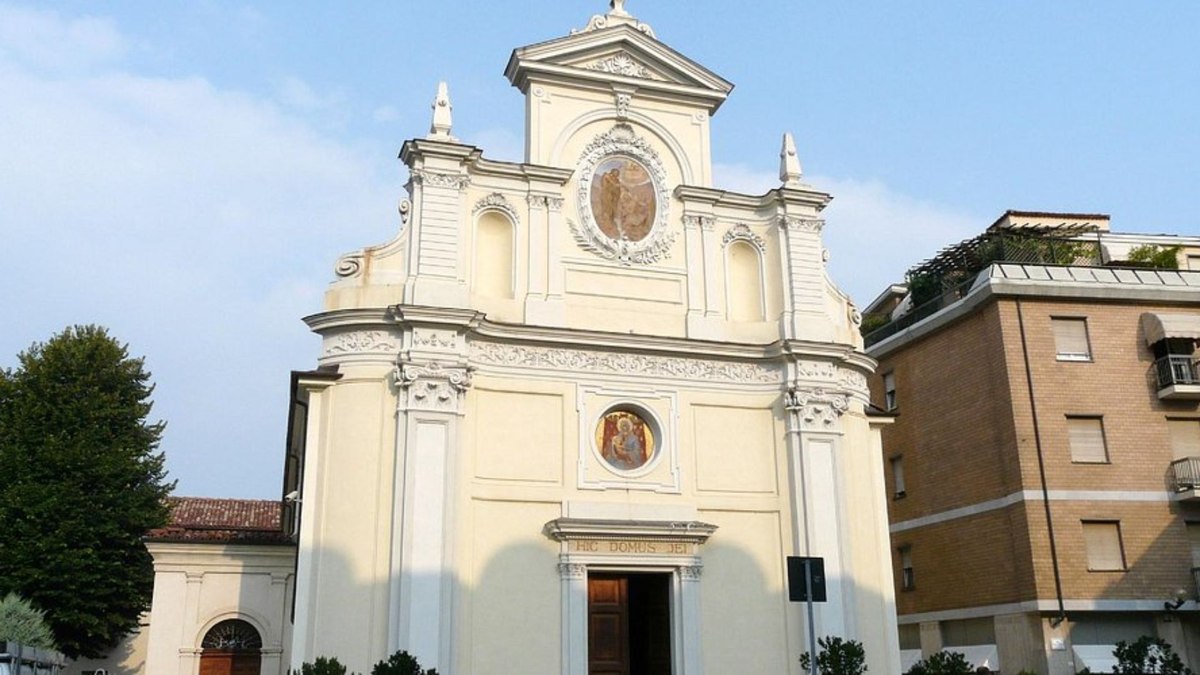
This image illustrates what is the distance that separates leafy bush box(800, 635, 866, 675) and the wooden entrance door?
1139 cm

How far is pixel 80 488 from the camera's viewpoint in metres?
28.3

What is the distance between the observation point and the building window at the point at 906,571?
29484mm

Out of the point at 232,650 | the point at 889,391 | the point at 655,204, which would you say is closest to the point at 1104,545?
the point at 889,391

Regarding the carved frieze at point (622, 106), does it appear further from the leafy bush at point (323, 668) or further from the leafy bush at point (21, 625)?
the leafy bush at point (21, 625)

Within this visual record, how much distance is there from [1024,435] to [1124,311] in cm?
472

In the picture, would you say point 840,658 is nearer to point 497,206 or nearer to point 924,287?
point 497,206

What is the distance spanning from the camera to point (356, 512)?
59.8 ft

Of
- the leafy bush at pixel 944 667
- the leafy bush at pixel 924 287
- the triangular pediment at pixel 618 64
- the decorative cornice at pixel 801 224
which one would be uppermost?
the triangular pediment at pixel 618 64

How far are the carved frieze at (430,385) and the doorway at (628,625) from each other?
426cm

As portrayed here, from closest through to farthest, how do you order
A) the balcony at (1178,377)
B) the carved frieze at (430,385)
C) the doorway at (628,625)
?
the carved frieze at (430,385)
the doorway at (628,625)
the balcony at (1178,377)

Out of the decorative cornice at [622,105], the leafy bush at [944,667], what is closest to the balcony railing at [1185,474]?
the leafy bush at [944,667]

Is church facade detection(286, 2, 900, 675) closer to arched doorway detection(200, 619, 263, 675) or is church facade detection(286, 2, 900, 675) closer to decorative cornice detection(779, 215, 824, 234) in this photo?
decorative cornice detection(779, 215, 824, 234)

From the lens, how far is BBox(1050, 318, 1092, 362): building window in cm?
2661

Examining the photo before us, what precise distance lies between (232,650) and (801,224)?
14.9m
